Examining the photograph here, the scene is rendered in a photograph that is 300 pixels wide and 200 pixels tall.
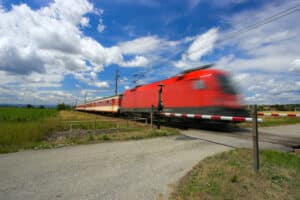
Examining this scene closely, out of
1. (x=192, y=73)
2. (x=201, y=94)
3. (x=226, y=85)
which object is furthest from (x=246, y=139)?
(x=192, y=73)

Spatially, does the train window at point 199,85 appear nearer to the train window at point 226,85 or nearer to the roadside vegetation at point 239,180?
the train window at point 226,85

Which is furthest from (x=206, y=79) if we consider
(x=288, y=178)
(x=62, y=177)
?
(x=62, y=177)

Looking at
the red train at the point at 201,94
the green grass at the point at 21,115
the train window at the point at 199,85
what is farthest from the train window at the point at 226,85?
the green grass at the point at 21,115

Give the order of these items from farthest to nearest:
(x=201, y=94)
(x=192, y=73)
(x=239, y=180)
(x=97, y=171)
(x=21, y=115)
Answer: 1. (x=21, y=115)
2. (x=192, y=73)
3. (x=201, y=94)
4. (x=97, y=171)
5. (x=239, y=180)

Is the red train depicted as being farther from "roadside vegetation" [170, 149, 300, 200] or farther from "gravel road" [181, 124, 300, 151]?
"roadside vegetation" [170, 149, 300, 200]

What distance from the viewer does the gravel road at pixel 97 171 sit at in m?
3.18

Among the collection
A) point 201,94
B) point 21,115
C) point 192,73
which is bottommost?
point 21,115

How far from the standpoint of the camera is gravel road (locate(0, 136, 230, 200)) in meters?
3.18

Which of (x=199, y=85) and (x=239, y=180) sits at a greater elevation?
(x=199, y=85)

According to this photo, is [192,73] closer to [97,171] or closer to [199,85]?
[199,85]

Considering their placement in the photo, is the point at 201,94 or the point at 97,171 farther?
the point at 201,94

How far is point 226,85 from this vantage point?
29.9ft

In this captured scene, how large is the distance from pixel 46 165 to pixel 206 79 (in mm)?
7886

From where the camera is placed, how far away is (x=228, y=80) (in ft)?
30.7
